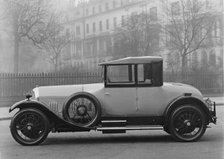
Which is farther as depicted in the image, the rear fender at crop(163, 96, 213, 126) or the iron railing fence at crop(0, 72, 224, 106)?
the iron railing fence at crop(0, 72, 224, 106)

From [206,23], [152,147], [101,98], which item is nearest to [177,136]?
[152,147]

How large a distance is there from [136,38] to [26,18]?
25.1 ft

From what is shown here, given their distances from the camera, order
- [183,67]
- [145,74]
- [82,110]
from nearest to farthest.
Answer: [82,110] → [145,74] → [183,67]

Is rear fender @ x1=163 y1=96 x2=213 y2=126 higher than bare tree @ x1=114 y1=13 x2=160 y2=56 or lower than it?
lower

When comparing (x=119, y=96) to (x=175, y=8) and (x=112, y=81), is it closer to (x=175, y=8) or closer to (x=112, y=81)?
(x=112, y=81)

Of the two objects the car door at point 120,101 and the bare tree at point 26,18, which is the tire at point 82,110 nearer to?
the car door at point 120,101

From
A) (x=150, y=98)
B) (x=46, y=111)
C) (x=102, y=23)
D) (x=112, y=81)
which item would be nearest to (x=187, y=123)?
(x=150, y=98)

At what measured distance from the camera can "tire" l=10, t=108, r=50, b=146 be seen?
7.66 m

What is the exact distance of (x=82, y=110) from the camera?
25.6ft

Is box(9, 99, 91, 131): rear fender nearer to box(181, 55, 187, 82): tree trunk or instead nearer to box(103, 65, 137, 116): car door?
box(103, 65, 137, 116): car door

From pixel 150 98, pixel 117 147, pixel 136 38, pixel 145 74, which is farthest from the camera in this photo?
pixel 136 38

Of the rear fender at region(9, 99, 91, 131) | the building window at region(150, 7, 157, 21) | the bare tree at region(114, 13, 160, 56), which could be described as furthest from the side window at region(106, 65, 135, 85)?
the building window at region(150, 7, 157, 21)

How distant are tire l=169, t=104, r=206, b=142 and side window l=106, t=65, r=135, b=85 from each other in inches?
44.2

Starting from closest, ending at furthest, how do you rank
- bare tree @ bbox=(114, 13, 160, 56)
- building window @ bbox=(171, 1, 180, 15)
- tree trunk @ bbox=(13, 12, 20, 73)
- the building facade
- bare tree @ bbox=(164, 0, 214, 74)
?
the building facade → bare tree @ bbox=(114, 13, 160, 56) → tree trunk @ bbox=(13, 12, 20, 73) → bare tree @ bbox=(164, 0, 214, 74) → building window @ bbox=(171, 1, 180, 15)
